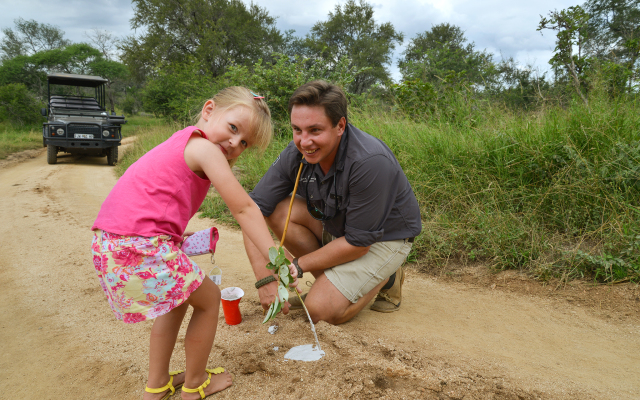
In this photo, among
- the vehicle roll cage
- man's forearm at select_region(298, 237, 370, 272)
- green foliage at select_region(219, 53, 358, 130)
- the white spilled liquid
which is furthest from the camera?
the vehicle roll cage

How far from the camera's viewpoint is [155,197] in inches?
67.8

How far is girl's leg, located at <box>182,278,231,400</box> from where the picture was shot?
1.78 meters

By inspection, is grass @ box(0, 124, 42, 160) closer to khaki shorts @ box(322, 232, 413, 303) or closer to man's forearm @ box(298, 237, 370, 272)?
man's forearm @ box(298, 237, 370, 272)

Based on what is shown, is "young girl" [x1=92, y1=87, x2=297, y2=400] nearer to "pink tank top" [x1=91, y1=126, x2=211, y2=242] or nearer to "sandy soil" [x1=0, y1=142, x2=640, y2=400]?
"pink tank top" [x1=91, y1=126, x2=211, y2=242]

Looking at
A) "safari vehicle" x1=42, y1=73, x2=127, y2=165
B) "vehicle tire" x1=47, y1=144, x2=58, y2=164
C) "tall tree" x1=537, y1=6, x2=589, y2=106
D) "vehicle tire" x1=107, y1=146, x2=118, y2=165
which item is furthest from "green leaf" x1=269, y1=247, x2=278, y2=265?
"vehicle tire" x1=47, y1=144, x2=58, y2=164

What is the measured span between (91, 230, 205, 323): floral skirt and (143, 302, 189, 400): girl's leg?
0.12m

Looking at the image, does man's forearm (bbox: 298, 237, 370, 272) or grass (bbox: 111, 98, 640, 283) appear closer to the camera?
man's forearm (bbox: 298, 237, 370, 272)

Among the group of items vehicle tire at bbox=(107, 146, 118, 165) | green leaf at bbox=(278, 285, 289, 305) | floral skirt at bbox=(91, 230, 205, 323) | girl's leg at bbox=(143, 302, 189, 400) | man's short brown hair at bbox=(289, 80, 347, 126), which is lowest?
vehicle tire at bbox=(107, 146, 118, 165)

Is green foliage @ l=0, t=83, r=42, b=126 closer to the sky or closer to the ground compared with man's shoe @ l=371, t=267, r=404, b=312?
closer to the sky

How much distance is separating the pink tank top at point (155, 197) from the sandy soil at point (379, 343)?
88 centimetres

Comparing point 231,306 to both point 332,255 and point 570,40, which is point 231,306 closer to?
point 332,255

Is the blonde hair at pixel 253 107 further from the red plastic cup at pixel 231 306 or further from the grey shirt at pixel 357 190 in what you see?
the red plastic cup at pixel 231 306

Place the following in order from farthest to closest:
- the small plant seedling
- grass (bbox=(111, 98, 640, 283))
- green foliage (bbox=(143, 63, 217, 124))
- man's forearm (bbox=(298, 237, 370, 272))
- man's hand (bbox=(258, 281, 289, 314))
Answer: green foliage (bbox=(143, 63, 217, 124)), grass (bbox=(111, 98, 640, 283)), man's forearm (bbox=(298, 237, 370, 272)), man's hand (bbox=(258, 281, 289, 314)), the small plant seedling

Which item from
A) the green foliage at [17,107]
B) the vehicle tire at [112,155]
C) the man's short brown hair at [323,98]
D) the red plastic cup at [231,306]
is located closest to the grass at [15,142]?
the green foliage at [17,107]
